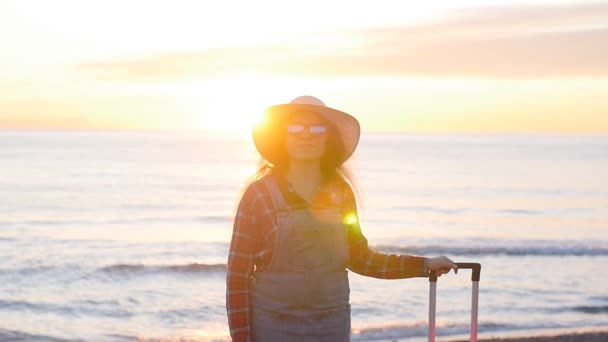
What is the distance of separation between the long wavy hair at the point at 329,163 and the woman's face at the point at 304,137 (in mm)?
72

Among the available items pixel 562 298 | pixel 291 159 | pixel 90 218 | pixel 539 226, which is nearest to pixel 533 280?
pixel 562 298

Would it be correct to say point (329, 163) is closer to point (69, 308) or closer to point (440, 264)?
point (440, 264)

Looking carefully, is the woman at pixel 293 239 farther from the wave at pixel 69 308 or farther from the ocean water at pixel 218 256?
the wave at pixel 69 308

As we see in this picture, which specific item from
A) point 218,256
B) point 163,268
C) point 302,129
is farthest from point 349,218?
point 218,256

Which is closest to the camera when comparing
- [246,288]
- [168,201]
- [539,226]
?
[246,288]

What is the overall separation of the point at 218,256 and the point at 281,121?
644 inches

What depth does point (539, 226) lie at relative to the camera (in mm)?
27438

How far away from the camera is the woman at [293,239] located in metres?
3.49

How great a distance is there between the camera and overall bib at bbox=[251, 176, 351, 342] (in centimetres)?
351

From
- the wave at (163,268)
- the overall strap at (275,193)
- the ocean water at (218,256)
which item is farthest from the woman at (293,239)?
the wave at (163,268)

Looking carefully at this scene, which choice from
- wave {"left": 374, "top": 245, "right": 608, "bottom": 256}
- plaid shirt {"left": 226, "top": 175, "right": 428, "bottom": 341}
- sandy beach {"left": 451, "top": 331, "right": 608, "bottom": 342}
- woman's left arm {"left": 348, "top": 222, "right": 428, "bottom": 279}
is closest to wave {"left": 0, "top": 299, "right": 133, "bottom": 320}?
sandy beach {"left": 451, "top": 331, "right": 608, "bottom": 342}

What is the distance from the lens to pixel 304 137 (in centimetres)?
A: 370

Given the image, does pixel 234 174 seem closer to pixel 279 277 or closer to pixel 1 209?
pixel 1 209

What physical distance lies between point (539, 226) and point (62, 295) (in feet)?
56.9
